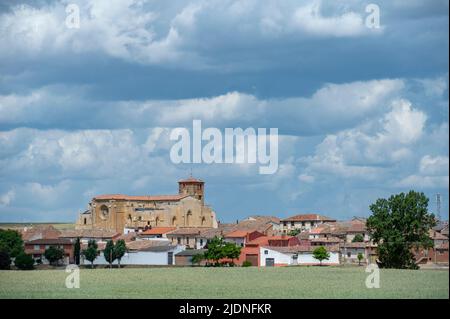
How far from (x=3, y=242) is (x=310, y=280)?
36265mm

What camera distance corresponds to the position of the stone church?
128875mm

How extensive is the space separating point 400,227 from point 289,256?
19910mm

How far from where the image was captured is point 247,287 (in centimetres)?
4338

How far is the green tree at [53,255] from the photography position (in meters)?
80.9

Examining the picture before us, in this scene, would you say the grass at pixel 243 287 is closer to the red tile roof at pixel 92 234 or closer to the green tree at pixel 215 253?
the green tree at pixel 215 253

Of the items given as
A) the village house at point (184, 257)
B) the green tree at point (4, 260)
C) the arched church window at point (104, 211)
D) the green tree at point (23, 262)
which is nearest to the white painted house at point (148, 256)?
the village house at point (184, 257)

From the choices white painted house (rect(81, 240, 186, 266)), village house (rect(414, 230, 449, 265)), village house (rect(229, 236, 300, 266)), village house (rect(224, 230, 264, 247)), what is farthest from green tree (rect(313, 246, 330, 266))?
village house (rect(224, 230, 264, 247))

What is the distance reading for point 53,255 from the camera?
81.0 meters

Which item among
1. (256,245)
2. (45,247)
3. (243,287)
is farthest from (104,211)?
(243,287)

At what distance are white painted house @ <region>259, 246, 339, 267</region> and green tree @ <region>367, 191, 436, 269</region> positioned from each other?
1692 cm

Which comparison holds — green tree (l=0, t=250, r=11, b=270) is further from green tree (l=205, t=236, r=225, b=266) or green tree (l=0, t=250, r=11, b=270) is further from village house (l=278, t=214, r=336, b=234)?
village house (l=278, t=214, r=336, b=234)

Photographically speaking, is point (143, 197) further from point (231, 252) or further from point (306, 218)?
point (231, 252)
